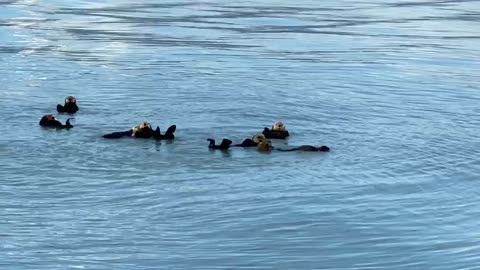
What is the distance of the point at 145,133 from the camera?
17.0 m

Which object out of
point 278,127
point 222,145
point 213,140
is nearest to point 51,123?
point 213,140

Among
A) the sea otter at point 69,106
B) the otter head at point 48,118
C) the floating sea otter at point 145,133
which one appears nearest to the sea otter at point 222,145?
the floating sea otter at point 145,133

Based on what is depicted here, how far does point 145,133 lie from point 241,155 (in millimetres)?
1442

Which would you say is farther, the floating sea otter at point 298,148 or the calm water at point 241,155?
the floating sea otter at point 298,148

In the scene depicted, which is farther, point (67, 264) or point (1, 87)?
point (1, 87)

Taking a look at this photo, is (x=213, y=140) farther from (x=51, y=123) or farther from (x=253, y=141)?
(x=51, y=123)

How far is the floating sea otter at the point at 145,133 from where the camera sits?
16953 mm

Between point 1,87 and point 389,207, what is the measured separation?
33.1ft

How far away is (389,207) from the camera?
13719 millimetres

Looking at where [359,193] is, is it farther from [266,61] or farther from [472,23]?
[472,23]

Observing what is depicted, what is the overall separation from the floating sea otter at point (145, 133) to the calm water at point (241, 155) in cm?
10

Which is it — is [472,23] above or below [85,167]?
above

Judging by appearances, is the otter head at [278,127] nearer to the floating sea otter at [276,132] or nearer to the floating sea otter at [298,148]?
the floating sea otter at [276,132]

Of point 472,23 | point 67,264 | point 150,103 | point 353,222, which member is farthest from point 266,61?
point 67,264
